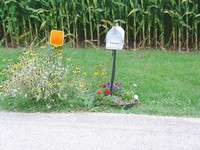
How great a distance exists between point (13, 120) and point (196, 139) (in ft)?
8.51

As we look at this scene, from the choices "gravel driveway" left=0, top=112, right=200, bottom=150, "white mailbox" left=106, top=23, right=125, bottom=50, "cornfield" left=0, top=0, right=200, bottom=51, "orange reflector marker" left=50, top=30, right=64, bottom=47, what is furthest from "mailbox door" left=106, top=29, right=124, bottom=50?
"cornfield" left=0, top=0, right=200, bottom=51

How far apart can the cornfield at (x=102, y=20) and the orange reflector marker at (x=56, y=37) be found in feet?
11.8

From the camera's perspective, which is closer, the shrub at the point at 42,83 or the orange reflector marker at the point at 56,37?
the shrub at the point at 42,83

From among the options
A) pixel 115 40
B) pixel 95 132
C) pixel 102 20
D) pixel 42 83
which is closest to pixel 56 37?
pixel 42 83

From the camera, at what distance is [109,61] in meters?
8.79

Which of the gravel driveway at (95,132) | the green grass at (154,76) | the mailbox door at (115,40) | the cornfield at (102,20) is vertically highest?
the cornfield at (102,20)

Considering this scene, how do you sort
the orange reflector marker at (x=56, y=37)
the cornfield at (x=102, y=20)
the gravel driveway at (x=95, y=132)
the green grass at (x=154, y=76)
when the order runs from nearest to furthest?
the gravel driveway at (x=95, y=132) → the green grass at (x=154, y=76) → the orange reflector marker at (x=56, y=37) → the cornfield at (x=102, y=20)

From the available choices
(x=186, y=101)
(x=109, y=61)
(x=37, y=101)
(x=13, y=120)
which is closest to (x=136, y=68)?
(x=109, y=61)

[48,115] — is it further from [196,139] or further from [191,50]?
[191,50]

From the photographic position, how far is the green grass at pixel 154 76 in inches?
249

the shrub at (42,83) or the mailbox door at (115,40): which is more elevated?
the mailbox door at (115,40)

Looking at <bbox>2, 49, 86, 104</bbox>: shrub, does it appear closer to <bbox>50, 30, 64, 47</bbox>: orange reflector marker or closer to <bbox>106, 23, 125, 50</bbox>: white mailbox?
<bbox>50, 30, 64, 47</bbox>: orange reflector marker

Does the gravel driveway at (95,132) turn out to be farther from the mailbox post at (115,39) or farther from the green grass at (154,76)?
the mailbox post at (115,39)

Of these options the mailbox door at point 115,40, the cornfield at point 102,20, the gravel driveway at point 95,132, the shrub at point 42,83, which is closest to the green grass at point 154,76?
the shrub at point 42,83
